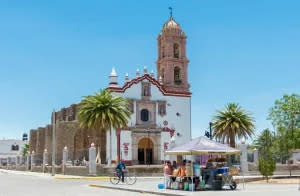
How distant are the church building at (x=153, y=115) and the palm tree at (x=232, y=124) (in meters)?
6.25

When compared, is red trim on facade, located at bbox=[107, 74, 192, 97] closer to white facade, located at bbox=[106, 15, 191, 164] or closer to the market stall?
white facade, located at bbox=[106, 15, 191, 164]

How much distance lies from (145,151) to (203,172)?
124 ft

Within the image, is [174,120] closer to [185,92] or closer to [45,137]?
[185,92]

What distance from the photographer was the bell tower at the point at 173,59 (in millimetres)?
60469

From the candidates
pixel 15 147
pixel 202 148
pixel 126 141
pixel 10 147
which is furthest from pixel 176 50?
pixel 15 147

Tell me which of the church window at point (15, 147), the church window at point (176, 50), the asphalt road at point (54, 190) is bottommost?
the asphalt road at point (54, 190)

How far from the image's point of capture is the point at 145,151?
58.0m

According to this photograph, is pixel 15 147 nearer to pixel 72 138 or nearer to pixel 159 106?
pixel 72 138

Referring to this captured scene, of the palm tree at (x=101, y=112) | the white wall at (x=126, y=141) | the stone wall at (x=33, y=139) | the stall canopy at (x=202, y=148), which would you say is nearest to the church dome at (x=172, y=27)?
the white wall at (x=126, y=141)

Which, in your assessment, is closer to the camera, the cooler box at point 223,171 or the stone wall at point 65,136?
the cooler box at point 223,171

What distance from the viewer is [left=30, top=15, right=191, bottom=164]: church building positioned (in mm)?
55844

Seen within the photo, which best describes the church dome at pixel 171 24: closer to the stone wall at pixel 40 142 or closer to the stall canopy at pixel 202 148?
the stone wall at pixel 40 142

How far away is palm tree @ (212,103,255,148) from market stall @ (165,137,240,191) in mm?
31390

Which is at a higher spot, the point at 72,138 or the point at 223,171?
the point at 72,138
